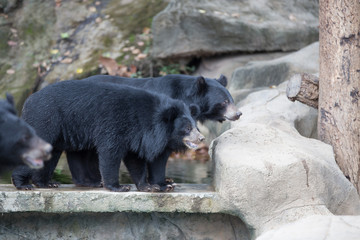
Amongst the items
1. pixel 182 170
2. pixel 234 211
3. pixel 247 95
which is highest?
pixel 234 211

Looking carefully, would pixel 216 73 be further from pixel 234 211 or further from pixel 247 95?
pixel 234 211

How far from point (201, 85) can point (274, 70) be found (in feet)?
11.6

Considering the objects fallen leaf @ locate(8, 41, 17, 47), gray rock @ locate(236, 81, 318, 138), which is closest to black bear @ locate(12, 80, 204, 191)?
gray rock @ locate(236, 81, 318, 138)

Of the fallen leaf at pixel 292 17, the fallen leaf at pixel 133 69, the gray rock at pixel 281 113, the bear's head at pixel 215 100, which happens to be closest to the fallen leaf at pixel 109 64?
the fallen leaf at pixel 133 69

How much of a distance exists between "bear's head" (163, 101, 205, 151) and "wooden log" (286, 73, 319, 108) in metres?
1.65

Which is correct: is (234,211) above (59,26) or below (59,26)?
above

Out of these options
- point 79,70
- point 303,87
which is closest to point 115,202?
point 303,87

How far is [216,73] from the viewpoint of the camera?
11492mm

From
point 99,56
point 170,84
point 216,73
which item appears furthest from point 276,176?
point 99,56

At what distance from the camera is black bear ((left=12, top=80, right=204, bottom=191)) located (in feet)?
17.8

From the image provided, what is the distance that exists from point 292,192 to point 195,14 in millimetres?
6765

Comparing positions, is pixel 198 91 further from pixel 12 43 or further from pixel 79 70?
pixel 12 43

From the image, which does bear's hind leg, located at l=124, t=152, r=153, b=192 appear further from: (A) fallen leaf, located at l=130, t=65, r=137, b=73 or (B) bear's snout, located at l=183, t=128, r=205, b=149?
(A) fallen leaf, located at l=130, t=65, r=137, b=73

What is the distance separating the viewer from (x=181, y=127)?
5.51m
